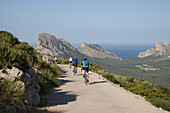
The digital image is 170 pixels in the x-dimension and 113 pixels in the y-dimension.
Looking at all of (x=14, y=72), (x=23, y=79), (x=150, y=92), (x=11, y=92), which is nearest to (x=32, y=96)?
(x=23, y=79)

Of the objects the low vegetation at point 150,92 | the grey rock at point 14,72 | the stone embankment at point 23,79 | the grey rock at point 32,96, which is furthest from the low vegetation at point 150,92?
the grey rock at point 14,72

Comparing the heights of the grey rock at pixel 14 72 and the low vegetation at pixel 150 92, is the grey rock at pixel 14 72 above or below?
above

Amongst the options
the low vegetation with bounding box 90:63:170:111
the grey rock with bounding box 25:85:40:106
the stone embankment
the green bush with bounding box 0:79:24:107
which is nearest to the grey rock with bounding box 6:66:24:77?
the stone embankment

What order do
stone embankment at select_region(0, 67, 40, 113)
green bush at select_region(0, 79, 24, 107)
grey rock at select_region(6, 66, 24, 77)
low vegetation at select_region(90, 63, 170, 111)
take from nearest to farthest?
A: green bush at select_region(0, 79, 24, 107) → stone embankment at select_region(0, 67, 40, 113) → grey rock at select_region(6, 66, 24, 77) → low vegetation at select_region(90, 63, 170, 111)

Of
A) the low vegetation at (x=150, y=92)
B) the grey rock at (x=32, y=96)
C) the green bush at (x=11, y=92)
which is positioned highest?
the green bush at (x=11, y=92)

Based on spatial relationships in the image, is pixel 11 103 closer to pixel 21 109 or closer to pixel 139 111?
pixel 21 109

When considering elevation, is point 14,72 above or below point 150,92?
above

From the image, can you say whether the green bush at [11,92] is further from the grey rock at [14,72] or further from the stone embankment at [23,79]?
the grey rock at [14,72]

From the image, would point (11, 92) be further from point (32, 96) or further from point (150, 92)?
point (150, 92)

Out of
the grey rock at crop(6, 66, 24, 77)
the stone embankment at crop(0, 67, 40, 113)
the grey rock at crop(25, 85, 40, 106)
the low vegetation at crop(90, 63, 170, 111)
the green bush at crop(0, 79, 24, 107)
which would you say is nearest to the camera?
the green bush at crop(0, 79, 24, 107)

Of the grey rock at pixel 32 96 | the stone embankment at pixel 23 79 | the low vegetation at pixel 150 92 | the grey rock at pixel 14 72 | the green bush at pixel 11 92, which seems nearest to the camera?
the green bush at pixel 11 92

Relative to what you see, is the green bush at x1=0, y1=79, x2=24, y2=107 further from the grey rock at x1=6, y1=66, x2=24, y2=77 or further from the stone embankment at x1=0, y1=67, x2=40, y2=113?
the grey rock at x1=6, y1=66, x2=24, y2=77

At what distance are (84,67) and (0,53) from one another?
8081 mm

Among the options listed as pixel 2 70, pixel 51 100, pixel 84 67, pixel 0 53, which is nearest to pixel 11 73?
pixel 2 70
